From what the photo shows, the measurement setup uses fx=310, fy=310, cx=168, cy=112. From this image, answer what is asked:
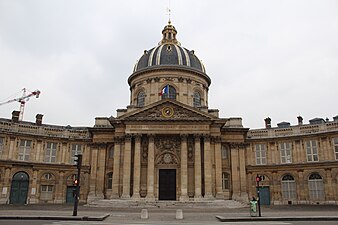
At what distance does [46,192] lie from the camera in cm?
3850

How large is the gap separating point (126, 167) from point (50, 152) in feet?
38.0

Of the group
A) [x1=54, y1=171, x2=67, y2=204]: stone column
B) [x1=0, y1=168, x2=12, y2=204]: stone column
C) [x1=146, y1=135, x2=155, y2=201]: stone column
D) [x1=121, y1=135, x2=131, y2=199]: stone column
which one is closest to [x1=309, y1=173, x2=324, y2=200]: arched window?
[x1=146, y1=135, x2=155, y2=201]: stone column

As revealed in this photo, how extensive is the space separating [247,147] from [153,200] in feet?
49.8


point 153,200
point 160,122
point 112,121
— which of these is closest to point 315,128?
point 160,122

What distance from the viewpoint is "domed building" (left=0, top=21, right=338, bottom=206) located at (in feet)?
115

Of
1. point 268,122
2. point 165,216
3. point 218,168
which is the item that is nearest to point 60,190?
point 218,168

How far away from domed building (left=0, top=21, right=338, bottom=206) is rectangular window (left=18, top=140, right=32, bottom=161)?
11 cm

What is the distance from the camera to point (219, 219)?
720 inches

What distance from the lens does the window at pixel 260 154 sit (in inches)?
1577

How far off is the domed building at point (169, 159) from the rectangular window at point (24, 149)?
0.37ft

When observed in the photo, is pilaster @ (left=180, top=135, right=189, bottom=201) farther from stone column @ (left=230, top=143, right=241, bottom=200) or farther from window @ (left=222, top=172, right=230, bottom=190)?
stone column @ (left=230, top=143, right=241, bottom=200)

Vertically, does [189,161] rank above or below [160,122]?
below

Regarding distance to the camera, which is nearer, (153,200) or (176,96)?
(153,200)

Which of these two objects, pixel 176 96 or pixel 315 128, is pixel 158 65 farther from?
pixel 315 128
